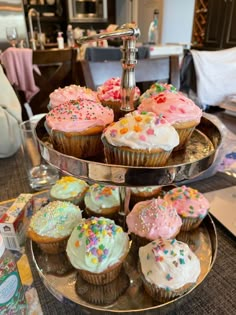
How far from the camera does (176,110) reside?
534mm

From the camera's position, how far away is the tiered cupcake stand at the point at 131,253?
16.8 inches

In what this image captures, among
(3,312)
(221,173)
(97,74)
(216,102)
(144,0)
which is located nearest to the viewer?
(3,312)

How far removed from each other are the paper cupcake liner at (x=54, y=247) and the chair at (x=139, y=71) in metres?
0.83

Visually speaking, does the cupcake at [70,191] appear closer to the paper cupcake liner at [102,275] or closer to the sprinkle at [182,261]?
the paper cupcake liner at [102,275]

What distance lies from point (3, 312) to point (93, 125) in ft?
1.18

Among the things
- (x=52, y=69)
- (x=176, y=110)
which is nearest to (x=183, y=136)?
(x=176, y=110)

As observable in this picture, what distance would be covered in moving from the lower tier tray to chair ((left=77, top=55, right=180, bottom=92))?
0.87 m

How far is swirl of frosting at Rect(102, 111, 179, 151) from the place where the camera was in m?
0.45

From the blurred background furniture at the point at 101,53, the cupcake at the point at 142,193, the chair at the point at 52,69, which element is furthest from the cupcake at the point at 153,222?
the blurred background furniture at the point at 101,53

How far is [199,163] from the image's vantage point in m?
0.45

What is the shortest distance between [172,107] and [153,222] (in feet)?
0.80

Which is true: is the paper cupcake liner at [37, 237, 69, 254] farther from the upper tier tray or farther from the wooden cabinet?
the wooden cabinet

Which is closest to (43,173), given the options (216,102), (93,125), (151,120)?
(93,125)

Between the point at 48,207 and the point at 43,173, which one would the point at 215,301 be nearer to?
the point at 48,207
